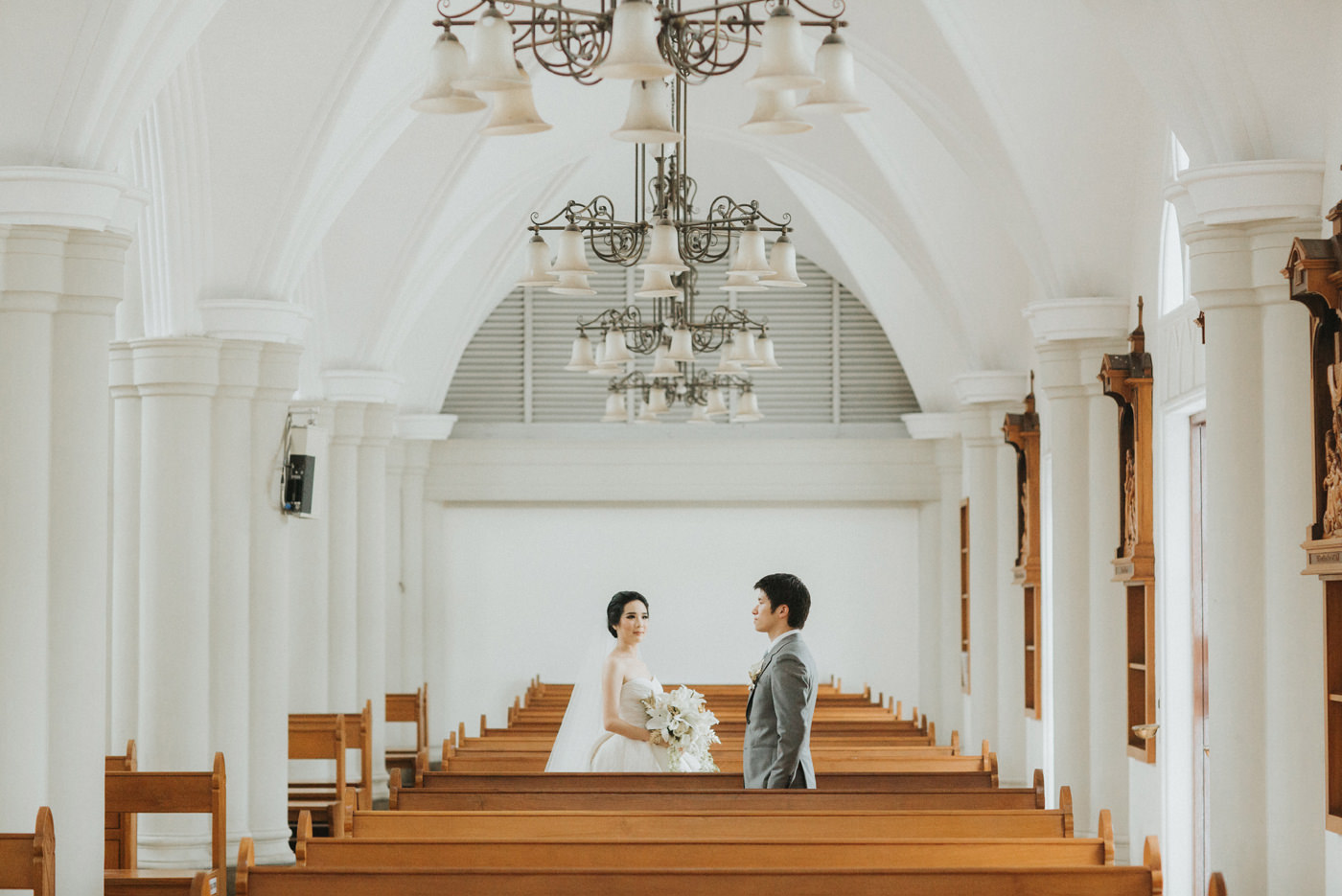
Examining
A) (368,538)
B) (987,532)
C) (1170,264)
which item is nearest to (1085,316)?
(1170,264)

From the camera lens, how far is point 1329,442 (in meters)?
6.23

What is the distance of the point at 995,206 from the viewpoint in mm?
10594

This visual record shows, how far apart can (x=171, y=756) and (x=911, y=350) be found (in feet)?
32.7

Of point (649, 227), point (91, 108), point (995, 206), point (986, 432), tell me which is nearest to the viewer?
point (91, 108)

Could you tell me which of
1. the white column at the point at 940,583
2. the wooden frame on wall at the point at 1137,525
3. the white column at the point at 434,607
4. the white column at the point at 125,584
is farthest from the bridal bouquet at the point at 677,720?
the white column at the point at 434,607

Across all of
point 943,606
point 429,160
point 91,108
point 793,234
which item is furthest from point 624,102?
point 91,108

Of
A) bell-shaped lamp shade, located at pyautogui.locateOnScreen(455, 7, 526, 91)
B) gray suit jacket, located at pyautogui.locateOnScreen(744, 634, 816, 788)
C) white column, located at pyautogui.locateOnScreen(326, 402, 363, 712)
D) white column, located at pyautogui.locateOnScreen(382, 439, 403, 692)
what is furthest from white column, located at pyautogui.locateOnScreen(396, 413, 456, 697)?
bell-shaped lamp shade, located at pyautogui.locateOnScreen(455, 7, 526, 91)

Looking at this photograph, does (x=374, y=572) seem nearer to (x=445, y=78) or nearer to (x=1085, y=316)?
(x=1085, y=316)

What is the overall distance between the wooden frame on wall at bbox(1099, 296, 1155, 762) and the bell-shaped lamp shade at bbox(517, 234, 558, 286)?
131 inches

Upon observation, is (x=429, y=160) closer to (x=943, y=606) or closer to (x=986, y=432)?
(x=986, y=432)

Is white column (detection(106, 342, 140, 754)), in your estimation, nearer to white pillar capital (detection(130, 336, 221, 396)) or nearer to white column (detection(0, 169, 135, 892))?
white pillar capital (detection(130, 336, 221, 396))

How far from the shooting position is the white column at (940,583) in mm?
17125

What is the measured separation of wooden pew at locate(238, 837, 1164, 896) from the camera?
561 cm

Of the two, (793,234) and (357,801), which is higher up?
(793,234)
